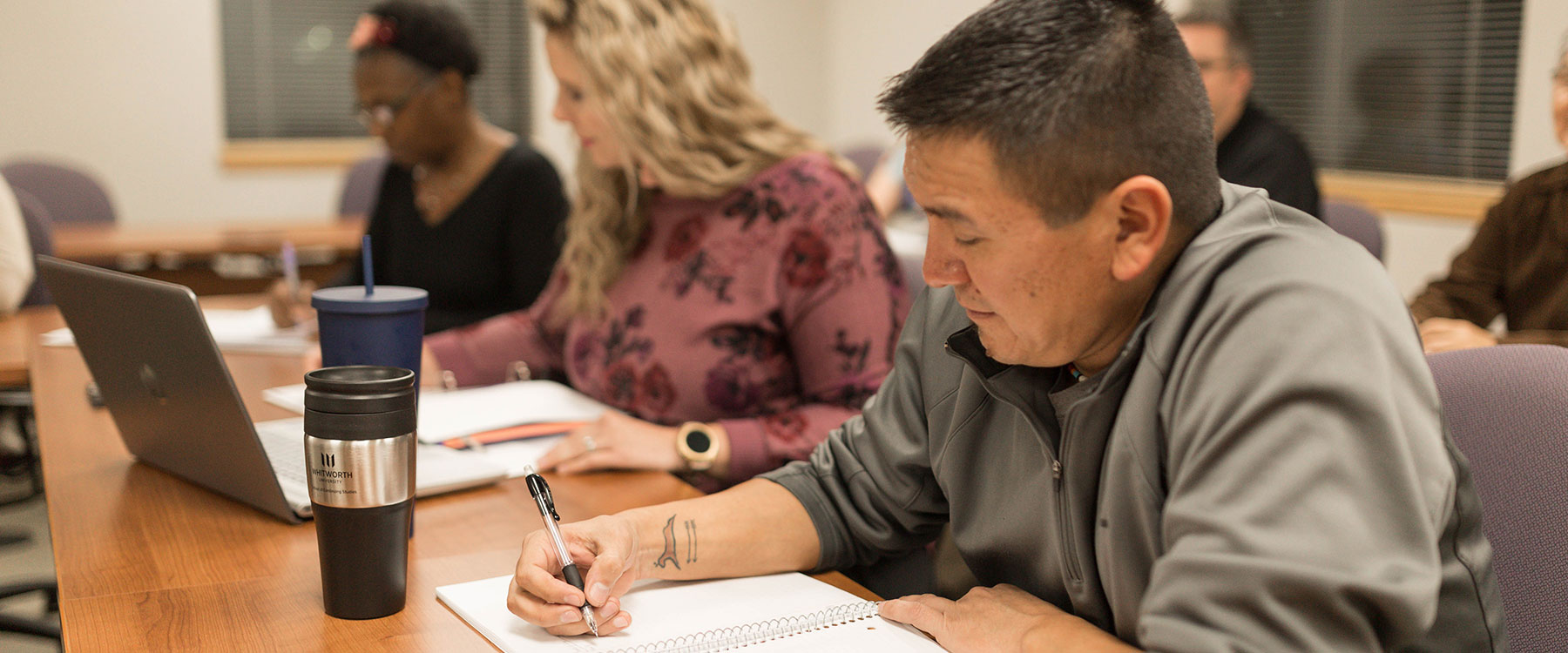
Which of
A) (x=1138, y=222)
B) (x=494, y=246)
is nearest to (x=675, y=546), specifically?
(x=1138, y=222)

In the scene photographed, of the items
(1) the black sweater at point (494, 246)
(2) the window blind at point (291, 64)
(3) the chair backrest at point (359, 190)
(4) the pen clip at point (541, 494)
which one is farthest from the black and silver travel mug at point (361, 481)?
(2) the window blind at point (291, 64)

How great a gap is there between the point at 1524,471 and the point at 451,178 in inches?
87.9

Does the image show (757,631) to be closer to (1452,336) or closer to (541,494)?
(541,494)

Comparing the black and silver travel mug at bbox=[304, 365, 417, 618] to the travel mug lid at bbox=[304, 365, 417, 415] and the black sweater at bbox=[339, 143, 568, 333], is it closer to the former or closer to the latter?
the travel mug lid at bbox=[304, 365, 417, 415]

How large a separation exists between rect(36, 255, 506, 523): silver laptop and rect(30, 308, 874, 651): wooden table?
1.0 inches

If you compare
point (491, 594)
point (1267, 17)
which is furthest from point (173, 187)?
point (491, 594)

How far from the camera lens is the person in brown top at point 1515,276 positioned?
223 cm

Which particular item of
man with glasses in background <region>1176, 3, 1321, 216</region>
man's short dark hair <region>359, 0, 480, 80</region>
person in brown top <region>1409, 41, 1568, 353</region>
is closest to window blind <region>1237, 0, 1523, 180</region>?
man with glasses in background <region>1176, 3, 1321, 216</region>

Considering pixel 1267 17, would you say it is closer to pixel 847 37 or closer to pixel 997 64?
pixel 847 37

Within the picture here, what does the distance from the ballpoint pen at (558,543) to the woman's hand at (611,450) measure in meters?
0.39

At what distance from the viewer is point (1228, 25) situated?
2.96m

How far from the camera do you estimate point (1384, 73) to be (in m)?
4.02

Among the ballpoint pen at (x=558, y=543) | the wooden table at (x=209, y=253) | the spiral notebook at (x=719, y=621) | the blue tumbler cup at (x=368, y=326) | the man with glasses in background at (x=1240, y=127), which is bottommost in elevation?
the wooden table at (x=209, y=253)

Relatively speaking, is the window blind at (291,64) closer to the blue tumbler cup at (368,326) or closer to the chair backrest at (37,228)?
the chair backrest at (37,228)
